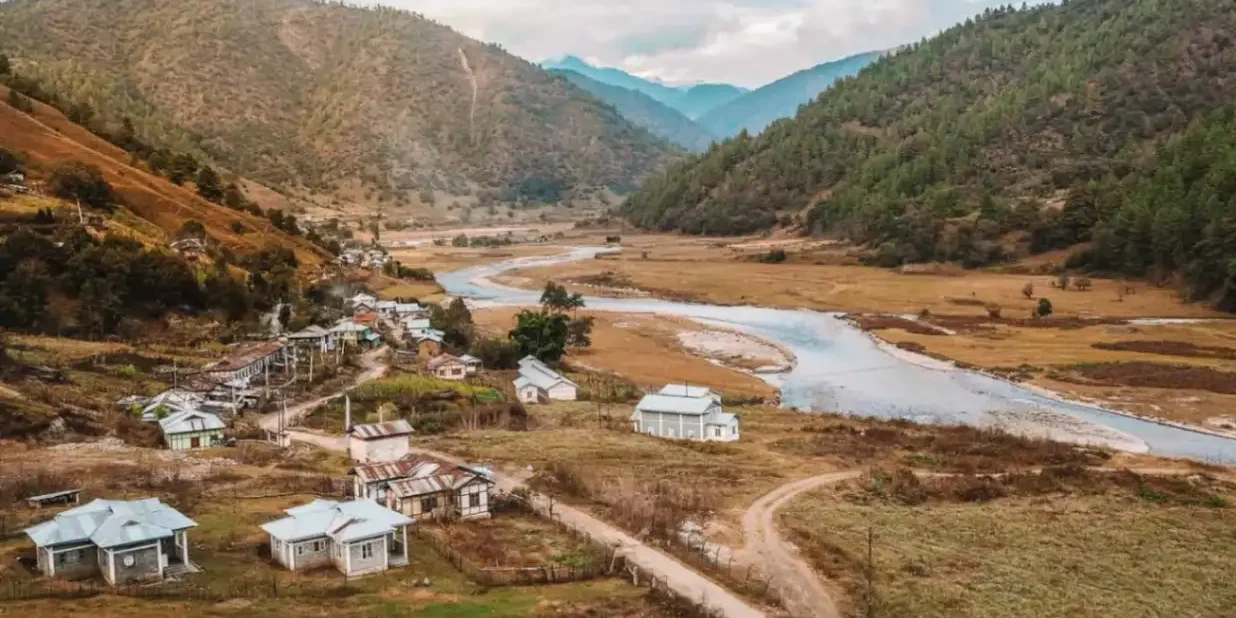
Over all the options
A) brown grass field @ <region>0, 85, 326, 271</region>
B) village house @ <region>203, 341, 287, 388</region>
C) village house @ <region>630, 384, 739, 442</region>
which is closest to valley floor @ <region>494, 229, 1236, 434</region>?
village house @ <region>630, 384, 739, 442</region>

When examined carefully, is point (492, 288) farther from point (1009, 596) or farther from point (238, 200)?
point (1009, 596)

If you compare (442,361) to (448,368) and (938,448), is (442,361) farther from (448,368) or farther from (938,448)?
(938,448)

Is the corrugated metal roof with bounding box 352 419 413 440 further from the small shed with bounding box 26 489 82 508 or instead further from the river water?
the river water

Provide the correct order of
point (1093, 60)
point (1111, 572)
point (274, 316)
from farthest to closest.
Answer: point (1093, 60) < point (274, 316) < point (1111, 572)

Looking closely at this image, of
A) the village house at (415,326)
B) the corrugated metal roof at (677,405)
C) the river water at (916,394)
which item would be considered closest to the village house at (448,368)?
the village house at (415,326)

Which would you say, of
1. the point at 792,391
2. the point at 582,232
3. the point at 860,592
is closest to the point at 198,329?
the point at 792,391

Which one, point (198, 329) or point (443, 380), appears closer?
point (443, 380)
